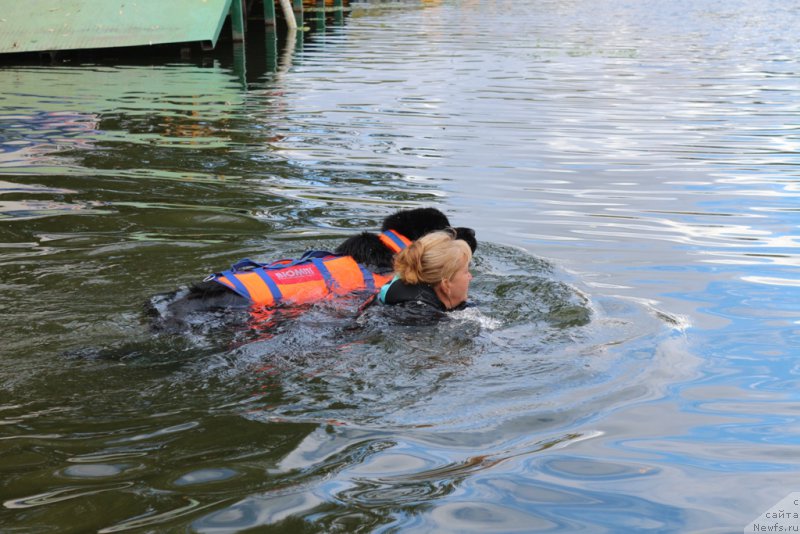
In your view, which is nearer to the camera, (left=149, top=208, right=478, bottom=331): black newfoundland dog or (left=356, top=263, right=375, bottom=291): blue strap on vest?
(left=149, top=208, right=478, bottom=331): black newfoundland dog

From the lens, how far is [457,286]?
531cm

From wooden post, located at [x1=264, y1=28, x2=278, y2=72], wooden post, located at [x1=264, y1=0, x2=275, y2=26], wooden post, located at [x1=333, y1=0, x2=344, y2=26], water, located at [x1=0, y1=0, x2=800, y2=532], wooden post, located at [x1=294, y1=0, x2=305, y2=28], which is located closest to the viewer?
water, located at [x1=0, y1=0, x2=800, y2=532]

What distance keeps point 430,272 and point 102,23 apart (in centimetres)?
1478

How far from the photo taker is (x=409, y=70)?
738 inches

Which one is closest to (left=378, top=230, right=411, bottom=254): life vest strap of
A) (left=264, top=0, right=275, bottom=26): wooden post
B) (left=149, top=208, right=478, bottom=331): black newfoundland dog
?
(left=149, top=208, right=478, bottom=331): black newfoundland dog

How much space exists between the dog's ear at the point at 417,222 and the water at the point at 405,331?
0.56 metres

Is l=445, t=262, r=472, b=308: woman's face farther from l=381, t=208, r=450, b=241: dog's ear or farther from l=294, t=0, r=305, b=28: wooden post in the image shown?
l=294, t=0, r=305, b=28: wooden post

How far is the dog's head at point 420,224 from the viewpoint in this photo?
221 inches

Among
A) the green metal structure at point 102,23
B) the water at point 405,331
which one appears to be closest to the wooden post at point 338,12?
the green metal structure at point 102,23

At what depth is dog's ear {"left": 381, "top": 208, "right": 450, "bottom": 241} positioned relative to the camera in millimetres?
5613

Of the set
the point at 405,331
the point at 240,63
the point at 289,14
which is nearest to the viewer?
the point at 405,331

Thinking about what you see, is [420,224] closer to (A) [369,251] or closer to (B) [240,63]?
(A) [369,251]

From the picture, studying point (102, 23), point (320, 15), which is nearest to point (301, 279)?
point (102, 23)

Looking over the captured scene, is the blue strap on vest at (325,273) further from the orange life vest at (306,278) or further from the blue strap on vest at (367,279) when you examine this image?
the blue strap on vest at (367,279)
